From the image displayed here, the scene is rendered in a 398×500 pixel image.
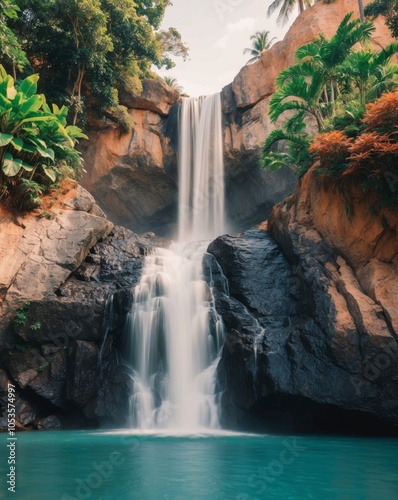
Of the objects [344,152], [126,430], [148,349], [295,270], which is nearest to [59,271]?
[148,349]

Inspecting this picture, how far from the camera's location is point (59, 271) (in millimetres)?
10992

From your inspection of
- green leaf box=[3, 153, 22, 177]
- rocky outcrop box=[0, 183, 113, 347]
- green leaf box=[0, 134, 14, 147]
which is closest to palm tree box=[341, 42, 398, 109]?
rocky outcrop box=[0, 183, 113, 347]

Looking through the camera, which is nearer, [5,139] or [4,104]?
[5,139]

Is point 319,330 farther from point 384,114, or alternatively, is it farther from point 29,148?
point 29,148

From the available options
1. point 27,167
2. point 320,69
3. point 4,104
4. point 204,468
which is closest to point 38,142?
point 27,167

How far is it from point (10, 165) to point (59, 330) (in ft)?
13.9

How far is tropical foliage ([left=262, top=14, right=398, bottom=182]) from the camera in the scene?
10109 mm

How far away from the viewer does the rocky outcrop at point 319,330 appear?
320 inches

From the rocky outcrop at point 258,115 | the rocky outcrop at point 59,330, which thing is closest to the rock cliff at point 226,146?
the rocky outcrop at point 258,115

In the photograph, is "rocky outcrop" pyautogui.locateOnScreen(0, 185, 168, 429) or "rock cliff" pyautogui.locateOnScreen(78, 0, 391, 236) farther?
"rock cliff" pyautogui.locateOnScreen(78, 0, 391, 236)

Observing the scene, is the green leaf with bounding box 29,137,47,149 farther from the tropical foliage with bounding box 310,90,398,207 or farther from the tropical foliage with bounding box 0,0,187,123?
the tropical foliage with bounding box 310,90,398,207

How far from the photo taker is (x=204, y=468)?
516 centimetres

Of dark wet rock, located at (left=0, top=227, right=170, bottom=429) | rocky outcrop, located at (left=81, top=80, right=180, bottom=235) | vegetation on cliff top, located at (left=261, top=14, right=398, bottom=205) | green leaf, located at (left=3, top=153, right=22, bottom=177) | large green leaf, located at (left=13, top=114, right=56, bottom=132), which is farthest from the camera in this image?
rocky outcrop, located at (left=81, top=80, right=180, bottom=235)

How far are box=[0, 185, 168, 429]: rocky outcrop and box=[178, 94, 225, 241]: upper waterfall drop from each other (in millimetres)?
8766
